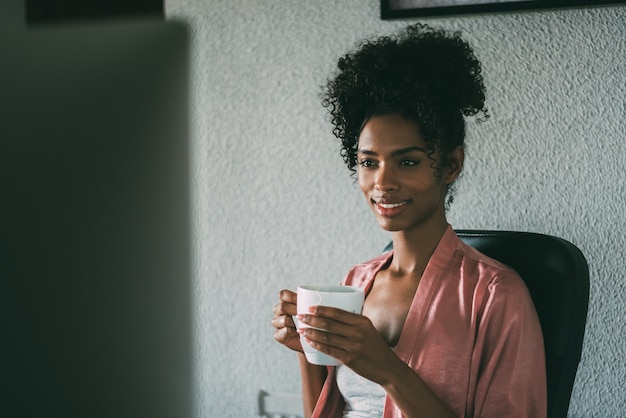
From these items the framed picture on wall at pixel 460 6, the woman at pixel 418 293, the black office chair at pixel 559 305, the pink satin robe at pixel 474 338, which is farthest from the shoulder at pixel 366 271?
the framed picture on wall at pixel 460 6

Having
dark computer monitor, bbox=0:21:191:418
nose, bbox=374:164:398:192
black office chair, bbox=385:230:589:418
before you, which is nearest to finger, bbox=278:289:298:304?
nose, bbox=374:164:398:192

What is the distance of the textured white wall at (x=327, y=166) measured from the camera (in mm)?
1297

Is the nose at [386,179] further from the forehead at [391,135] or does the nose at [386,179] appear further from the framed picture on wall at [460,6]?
the framed picture on wall at [460,6]

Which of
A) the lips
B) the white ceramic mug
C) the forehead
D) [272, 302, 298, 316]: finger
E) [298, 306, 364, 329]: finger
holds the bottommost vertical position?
[272, 302, 298, 316]: finger

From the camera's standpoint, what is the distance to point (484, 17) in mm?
1361

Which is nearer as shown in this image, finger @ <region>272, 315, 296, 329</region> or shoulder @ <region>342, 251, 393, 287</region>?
finger @ <region>272, 315, 296, 329</region>

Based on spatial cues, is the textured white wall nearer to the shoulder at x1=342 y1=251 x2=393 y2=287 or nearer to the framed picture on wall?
the framed picture on wall

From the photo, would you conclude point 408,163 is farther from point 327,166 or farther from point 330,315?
point 327,166

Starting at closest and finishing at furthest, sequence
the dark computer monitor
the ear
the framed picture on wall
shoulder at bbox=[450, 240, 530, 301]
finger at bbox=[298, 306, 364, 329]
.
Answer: finger at bbox=[298, 306, 364, 329] < shoulder at bbox=[450, 240, 530, 301] < the ear < the framed picture on wall < the dark computer monitor

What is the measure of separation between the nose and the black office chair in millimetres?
236

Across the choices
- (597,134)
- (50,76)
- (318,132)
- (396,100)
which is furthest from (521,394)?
(50,76)

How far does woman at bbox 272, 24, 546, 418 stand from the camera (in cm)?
89

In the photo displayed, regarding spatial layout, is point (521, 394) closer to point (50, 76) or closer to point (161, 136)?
point (161, 136)

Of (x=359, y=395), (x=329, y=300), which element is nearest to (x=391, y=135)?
(x=329, y=300)
